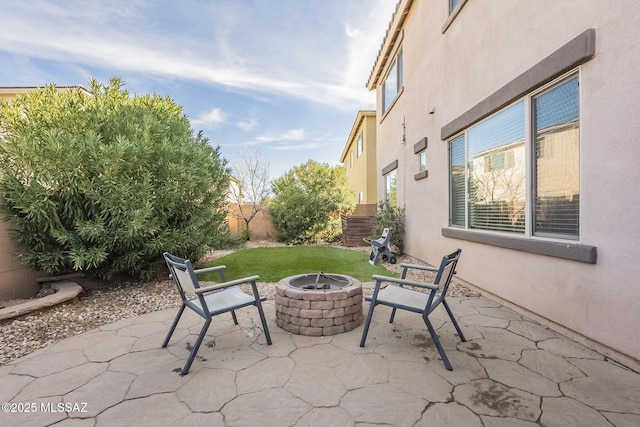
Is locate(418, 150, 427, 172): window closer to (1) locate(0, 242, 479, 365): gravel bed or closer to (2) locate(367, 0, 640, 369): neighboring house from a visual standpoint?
(2) locate(367, 0, 640, 369): neighboring house

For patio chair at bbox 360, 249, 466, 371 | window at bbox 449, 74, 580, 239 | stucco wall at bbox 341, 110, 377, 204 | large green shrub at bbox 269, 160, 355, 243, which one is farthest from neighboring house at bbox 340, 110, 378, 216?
patio chair at bbox 360, 249, 466, 371

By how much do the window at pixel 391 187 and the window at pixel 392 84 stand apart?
2329mm

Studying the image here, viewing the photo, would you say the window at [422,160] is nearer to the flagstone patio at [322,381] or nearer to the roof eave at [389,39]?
the roof eave at [389,39]

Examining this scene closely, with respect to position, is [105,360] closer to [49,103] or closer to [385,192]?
[49,103]

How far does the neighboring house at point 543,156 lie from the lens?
8.09ft

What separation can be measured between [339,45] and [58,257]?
378 inches

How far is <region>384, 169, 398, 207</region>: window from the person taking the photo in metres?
9.28

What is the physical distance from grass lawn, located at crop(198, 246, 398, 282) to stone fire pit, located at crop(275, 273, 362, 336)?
2.51 metres

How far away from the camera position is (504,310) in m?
3.92

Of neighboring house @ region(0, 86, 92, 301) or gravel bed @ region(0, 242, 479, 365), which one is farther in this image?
neighboring house @ region(0, 86, 92, 301)

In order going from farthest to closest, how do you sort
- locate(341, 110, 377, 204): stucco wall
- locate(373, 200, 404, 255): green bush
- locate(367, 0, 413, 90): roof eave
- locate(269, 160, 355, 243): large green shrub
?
locate(341, 110, 377, 204): stucco wall, locate(269, 160, 355, 243): large green shrub, locate(373, 200, 404, 255): green bush, locate(367, 0, 413, 90): roof eave

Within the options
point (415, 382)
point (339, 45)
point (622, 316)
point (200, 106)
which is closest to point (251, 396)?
point (415, 382)

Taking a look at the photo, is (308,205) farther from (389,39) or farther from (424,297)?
(424,297)

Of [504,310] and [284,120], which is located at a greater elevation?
[284,120]
